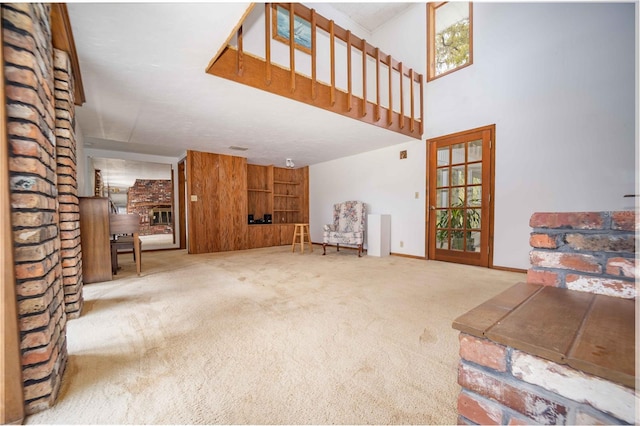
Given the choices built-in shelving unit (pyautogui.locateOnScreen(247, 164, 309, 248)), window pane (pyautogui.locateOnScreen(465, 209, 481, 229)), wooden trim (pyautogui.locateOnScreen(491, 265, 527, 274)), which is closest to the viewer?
wooden trim (pyautogui.locateOnScreen(491, 265, 527, 274))

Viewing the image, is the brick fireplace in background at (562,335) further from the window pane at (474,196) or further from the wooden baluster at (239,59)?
the window pane at (474,196)

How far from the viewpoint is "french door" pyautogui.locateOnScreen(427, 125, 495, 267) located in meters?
3.59

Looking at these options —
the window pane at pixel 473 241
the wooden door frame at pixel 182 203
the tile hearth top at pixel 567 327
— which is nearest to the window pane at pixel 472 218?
the window pane at pixel 473 241

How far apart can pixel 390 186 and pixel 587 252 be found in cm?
401

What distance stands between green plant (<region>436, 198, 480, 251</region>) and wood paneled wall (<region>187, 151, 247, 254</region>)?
13.1ft

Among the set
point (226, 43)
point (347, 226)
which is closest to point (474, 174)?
point (347, 226)

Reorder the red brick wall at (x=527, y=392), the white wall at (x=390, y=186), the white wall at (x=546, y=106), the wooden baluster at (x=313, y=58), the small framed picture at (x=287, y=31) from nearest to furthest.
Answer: the red brick wall at (x=527, y=392), the white wall at (x=546, y=106), the wooden baluster at (x=313, y=58), the small framed picture at (x=287, y=31), the white wall at (x=390, y=186)

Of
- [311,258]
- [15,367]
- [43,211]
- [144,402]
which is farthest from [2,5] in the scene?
[311,258]

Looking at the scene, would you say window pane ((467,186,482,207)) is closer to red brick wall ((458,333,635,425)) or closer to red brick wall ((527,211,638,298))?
red brick wall ((527,211,638,298))

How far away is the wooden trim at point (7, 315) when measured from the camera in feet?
3.05

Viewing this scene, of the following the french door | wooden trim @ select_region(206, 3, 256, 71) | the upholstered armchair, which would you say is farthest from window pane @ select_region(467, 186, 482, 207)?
wooden trim @ select_region(206, 3, 256, 71)

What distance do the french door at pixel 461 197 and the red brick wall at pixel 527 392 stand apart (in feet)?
11.3

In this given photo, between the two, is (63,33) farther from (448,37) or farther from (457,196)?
(448,37)

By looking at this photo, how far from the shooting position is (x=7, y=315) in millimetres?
943
